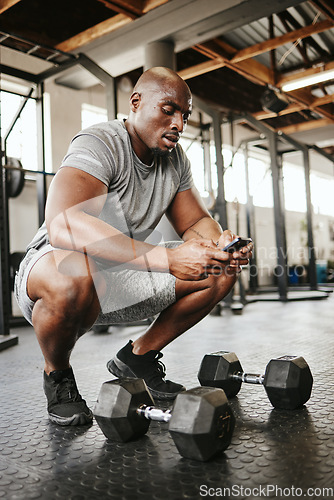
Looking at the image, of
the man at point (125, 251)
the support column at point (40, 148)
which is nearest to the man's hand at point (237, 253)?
the man at point (125, 251)

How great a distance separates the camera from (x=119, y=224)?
1.41 meters

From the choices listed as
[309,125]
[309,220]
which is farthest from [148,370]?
[309,125]

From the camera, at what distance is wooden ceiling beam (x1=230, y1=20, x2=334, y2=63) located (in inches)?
167

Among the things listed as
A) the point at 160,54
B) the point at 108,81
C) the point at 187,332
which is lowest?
the point at 187,332

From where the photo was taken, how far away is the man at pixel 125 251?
1.12 m

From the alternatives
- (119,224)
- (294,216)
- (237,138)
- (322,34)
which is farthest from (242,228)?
(119,224)

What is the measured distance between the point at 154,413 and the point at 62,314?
13.2 inches

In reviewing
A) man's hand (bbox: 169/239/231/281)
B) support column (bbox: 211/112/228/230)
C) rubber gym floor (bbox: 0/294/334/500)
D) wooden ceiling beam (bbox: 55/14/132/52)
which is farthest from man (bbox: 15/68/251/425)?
support column (bbox: 211/112/228/230)

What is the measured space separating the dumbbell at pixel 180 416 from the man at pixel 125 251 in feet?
0.65

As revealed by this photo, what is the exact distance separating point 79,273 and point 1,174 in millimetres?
2074

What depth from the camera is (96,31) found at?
4.05 m

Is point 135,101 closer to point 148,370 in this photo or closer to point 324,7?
point 148,370

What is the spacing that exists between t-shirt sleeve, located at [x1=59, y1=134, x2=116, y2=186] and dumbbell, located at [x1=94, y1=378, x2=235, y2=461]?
55cm

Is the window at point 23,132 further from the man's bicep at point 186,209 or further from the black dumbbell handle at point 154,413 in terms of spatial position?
the black dumbbell handle at point 154,413
